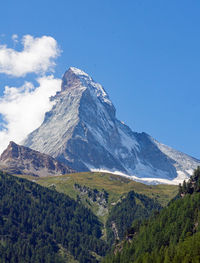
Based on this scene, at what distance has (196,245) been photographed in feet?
588

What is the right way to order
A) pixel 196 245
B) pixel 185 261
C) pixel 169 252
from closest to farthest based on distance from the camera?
1. pixel 185 261
2. pixel 196 245
3. pixel 169 252

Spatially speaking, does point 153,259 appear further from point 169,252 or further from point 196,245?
point 196,245

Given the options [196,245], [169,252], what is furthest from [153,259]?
[196,245]

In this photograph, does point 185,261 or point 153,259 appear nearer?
point 185,261

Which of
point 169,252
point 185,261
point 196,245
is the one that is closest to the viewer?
point 185,261

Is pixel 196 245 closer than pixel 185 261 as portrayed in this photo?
No

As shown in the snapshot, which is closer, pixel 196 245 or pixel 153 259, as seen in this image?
pixel 196 245

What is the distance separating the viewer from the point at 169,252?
191375 millimetres

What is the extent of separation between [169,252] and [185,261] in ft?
85.3

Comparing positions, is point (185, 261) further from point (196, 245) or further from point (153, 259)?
point (153, 259)

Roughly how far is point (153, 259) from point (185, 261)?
28.0m

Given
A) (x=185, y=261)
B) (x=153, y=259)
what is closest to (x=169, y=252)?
(x=153, y=259)

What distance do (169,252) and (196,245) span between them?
15405 millimetres

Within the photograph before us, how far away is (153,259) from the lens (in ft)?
630
